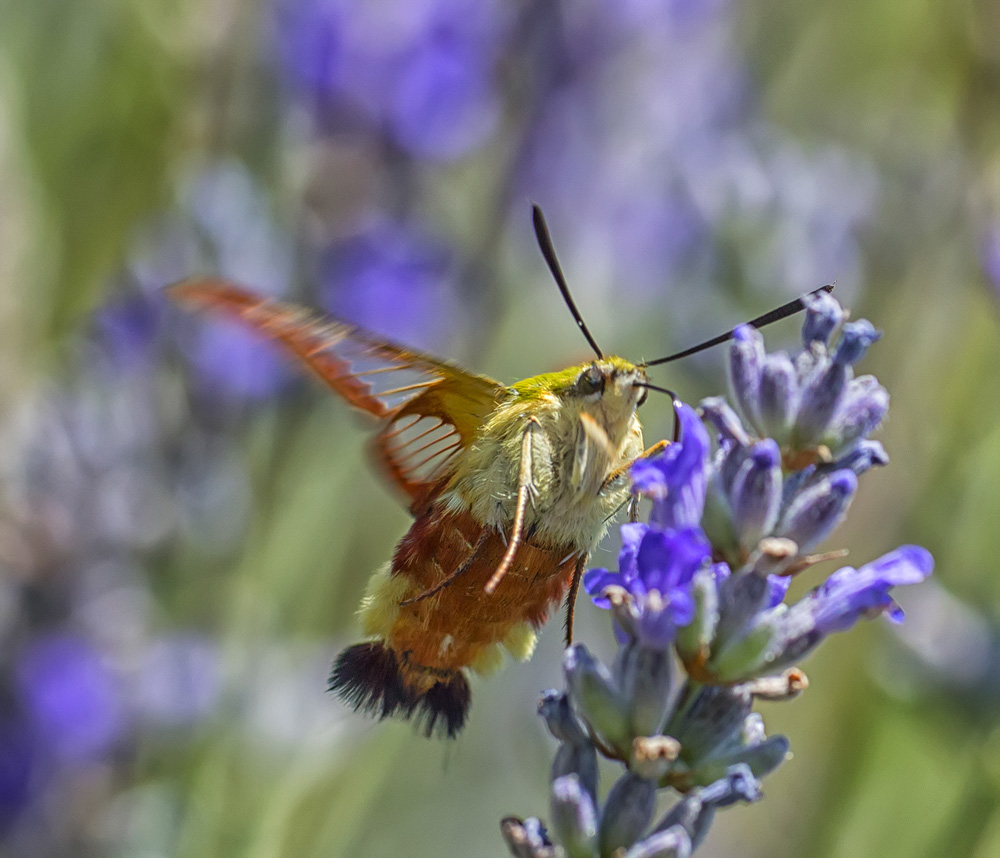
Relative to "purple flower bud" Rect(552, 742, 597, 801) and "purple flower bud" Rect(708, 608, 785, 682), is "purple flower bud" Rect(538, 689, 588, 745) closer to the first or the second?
"purple flower bud" Rect(552, 742, 597, 801)

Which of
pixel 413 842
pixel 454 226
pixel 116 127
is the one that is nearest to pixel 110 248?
pixel 116 127

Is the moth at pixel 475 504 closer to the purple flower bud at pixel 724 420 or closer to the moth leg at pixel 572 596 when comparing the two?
the moth leg at pixel 572 596

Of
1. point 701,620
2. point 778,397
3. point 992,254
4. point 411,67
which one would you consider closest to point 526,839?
point 701,620

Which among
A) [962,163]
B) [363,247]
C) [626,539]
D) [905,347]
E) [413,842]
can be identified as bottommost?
[626,539]

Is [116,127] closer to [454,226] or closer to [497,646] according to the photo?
[454,226]

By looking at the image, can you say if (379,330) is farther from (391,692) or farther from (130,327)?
(391,692)

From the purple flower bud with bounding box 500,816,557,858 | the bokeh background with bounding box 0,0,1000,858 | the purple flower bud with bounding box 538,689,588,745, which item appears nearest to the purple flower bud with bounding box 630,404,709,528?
the purple flower bud with bounding box 538,689,588,745
